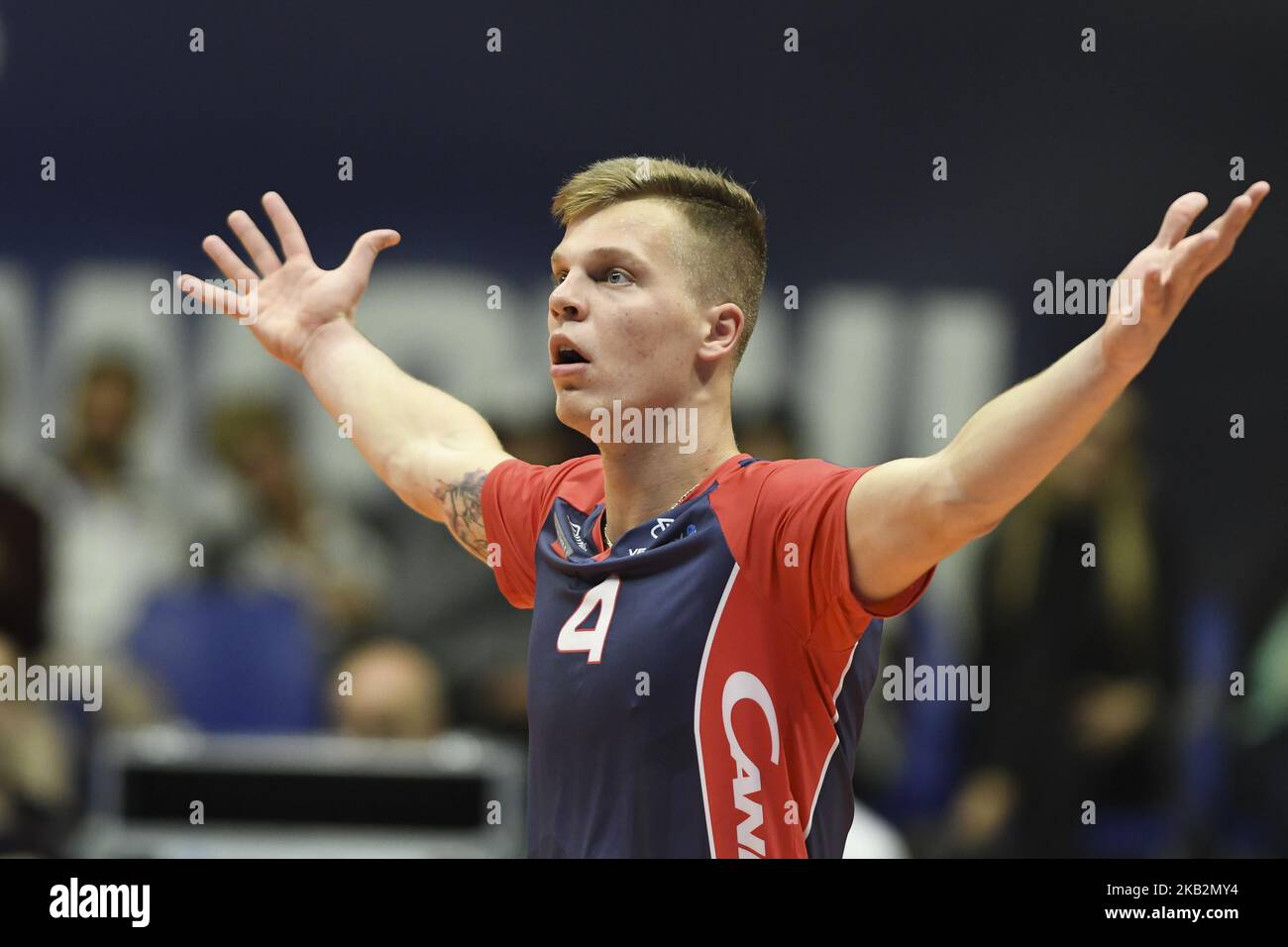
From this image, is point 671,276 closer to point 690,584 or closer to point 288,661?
point 690,584

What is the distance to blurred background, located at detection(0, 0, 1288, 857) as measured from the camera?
23.2 ft

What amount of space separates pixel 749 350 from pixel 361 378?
3641mm

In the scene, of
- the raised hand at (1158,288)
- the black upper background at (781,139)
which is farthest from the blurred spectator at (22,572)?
the raised hand at (1158,288)

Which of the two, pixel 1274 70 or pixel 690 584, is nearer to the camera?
pixel 690 584

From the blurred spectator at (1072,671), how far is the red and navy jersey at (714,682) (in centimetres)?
394

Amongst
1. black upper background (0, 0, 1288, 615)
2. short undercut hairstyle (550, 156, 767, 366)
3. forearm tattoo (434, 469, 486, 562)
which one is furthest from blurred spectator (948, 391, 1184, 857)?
forearm tattoo (434, 469, 486, 562)

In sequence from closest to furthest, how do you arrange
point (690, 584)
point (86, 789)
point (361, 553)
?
point (690, 584)
point (86, 789)
point (361, 553)

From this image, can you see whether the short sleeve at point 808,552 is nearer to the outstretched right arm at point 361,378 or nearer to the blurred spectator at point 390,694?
the outstretched right arm at point 361,378

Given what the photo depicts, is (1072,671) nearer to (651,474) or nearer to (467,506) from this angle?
(467,506)

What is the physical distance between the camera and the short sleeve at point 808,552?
2947mm

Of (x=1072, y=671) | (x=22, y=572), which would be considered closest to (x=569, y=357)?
(x=1072, y=671)

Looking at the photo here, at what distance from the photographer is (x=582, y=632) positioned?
3.21 meters

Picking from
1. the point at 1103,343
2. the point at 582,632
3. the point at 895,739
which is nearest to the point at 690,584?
the point at 582,632

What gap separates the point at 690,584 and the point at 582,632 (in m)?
0.26
